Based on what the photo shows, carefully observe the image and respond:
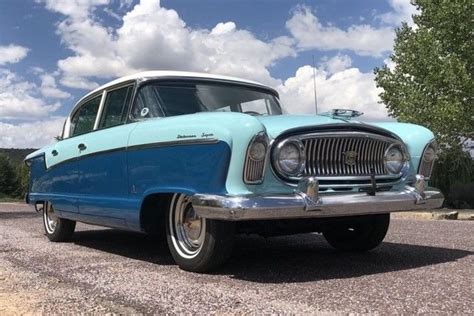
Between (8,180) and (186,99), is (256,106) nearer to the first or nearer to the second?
(186,99)

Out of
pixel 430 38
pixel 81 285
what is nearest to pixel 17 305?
pixel 81 285

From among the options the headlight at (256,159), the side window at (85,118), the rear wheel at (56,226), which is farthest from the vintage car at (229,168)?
the rear wheel at (56,226)

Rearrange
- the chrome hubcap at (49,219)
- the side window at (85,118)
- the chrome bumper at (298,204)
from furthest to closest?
the chrome hubcap at (49,219) < the side window at (85,118) < the chrome bumper at (298,204)

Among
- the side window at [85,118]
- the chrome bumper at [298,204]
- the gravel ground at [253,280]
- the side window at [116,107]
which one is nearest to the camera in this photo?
the gravel ground at [253,280]

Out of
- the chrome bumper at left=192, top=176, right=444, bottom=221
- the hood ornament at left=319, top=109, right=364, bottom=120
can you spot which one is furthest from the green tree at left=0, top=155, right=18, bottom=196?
the chrome bumper at left=192, top=176, right=444, bottom=221

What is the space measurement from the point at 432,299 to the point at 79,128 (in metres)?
4.72

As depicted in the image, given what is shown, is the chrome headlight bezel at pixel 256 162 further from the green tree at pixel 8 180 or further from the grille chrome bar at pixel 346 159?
the green tree at pixel 8 180

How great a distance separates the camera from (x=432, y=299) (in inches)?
140

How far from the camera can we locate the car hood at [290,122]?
168 inches

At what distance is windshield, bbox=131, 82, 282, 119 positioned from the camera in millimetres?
5352

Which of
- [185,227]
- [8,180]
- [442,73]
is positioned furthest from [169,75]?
[8,180]

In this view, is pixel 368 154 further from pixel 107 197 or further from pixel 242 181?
pixel 107 197

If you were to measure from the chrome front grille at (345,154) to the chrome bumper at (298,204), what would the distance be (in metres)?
0.20

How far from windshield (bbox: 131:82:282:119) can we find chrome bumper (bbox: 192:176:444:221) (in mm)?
1364
